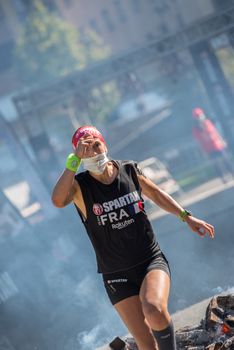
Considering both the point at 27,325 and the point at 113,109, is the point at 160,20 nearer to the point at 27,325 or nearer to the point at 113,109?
the point at 113,109

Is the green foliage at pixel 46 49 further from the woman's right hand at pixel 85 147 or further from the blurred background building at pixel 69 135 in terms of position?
the woman's right hand at pixel 85 147

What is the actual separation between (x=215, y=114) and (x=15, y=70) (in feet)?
133

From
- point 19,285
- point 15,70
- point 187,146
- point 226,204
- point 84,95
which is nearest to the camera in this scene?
point 19,285

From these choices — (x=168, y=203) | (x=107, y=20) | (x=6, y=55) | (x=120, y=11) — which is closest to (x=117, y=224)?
(x=168, y=203)

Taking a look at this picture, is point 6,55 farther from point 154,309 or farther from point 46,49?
point 154,309

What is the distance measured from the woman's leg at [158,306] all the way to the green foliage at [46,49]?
156 ft

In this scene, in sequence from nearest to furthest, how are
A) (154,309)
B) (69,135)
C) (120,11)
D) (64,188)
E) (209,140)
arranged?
1. (154,309)
2. (64,188)
3. (209,140)
4. (69,135)
5. (120,11)

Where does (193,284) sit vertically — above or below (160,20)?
below

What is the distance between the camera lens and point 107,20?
206 feet

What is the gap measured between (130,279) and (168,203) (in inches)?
27.4

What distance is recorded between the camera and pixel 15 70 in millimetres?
57844

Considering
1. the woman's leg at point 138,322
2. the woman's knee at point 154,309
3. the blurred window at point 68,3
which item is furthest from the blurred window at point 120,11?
the woman's knee at point 154,309

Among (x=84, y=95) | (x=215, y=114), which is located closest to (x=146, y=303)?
(x=84, y=95)

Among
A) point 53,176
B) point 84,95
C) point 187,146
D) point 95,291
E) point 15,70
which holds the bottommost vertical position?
point 187,146
